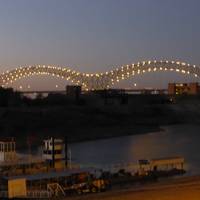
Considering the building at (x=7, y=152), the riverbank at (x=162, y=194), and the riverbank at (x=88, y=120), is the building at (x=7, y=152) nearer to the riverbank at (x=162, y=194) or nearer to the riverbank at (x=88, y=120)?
the riverbank at (x=162, y=194)

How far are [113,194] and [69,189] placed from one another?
7730mm

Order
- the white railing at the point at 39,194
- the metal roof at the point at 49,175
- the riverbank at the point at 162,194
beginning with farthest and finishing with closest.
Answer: the metal roof at the point at 49,175 → the white railing at the point at 39,194 → the riverbank at the point at 162,194

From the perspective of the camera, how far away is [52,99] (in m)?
80.8

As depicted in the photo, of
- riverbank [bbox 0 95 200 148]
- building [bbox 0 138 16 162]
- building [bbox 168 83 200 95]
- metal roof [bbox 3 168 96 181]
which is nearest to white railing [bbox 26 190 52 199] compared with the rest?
metal roof [bbox 3 168 96 181]

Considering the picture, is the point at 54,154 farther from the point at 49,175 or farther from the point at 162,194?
the point at 162,194

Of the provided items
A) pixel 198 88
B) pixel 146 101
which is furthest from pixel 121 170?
pixel 198 88

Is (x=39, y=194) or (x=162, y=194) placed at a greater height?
(x=162, y=194)

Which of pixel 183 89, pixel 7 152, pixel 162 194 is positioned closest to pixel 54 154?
pixel 7 152

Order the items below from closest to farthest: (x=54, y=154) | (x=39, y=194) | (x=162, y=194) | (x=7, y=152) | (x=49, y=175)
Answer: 1. (x=162, y=194)
2. (x=39, y=194)
3. (x=49, y=175)
4. (x=54, y=154)
5. (x=7, y=152)

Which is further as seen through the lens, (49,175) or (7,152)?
(7,152)

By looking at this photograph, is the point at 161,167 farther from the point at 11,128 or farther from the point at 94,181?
the point at 11,128

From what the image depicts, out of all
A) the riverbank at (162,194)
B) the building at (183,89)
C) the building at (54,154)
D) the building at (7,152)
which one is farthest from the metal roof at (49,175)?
the building at (183,89)

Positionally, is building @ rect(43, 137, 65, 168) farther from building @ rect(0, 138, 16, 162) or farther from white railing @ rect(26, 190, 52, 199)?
white railing @ rect(26, 190, 52, 199)

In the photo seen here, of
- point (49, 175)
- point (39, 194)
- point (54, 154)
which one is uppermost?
point (54, 154)
